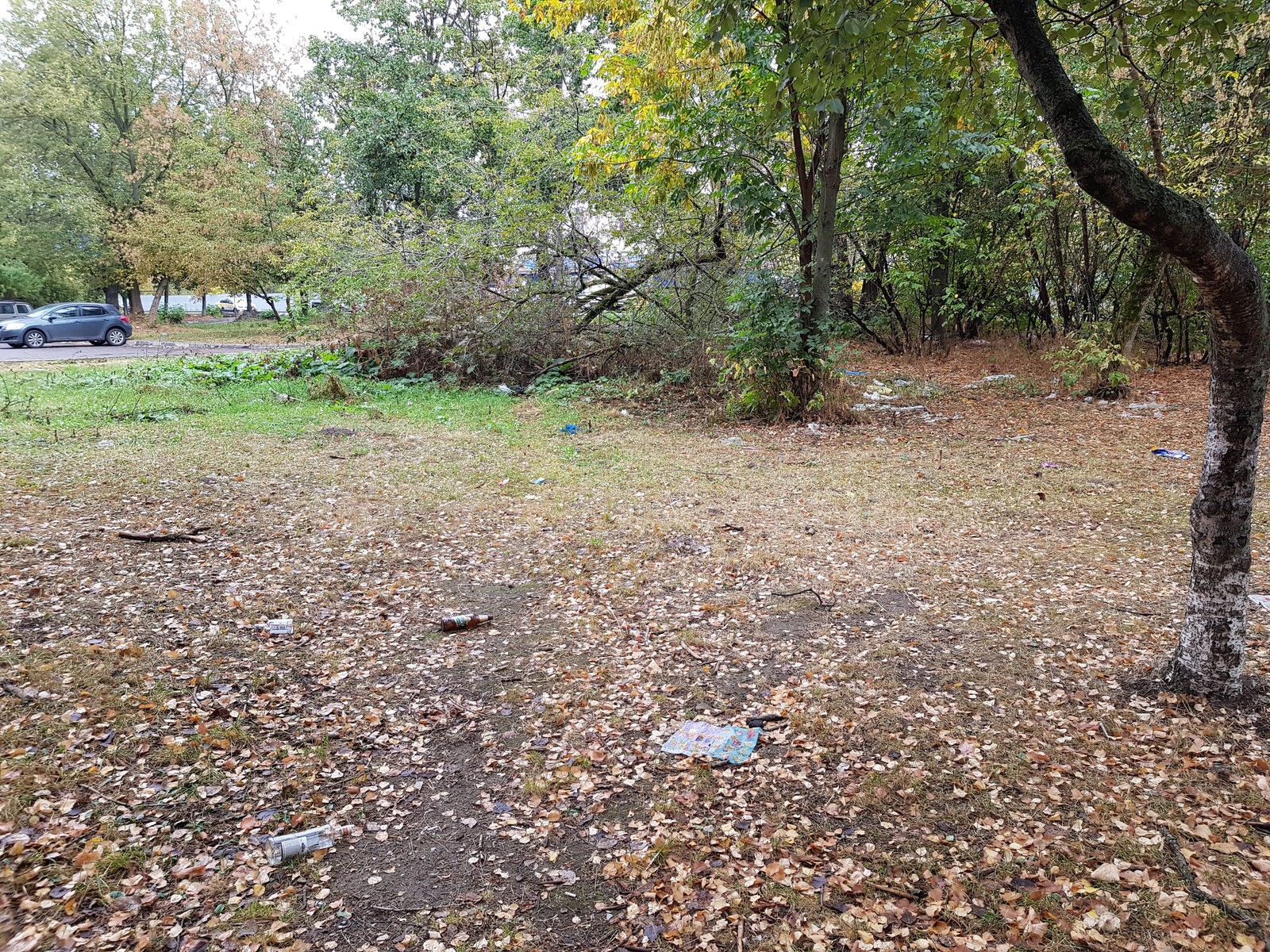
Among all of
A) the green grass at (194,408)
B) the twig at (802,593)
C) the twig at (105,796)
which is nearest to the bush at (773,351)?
the green grass at (194,408)

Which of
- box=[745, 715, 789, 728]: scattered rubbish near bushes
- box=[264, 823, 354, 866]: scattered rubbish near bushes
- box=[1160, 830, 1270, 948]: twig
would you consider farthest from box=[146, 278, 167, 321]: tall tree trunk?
box=[1160, 830, 1270, 948]: twig

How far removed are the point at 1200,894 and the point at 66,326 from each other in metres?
25.0

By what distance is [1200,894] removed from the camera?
2150mm

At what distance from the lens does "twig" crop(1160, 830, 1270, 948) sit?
6.63 feet

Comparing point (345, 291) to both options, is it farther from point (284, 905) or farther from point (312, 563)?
point (284, 905)

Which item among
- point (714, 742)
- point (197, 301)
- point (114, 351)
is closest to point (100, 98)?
point (114, 351)

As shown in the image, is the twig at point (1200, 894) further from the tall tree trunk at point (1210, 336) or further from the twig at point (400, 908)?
the twig at point (400, 908)

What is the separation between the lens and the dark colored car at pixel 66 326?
18.8m

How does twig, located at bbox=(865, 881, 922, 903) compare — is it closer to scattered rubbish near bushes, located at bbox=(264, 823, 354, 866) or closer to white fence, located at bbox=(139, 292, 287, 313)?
scattered rubbish near bushes, located at bbox=(264, 823, 354, 866)

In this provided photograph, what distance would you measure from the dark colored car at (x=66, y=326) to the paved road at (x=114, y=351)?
26 centimetres

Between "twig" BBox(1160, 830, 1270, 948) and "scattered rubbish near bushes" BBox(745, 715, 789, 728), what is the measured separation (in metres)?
1.41

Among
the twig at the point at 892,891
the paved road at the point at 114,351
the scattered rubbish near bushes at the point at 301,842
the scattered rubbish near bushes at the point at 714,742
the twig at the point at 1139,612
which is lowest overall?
the scattered rubbish near bushes at the point at 301,842

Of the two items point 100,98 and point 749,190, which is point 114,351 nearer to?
point 100,98

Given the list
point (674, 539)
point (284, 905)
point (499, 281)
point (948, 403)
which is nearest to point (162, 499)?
point (674, 539)
